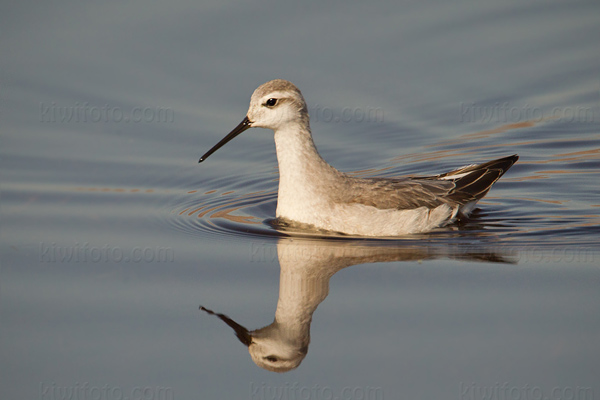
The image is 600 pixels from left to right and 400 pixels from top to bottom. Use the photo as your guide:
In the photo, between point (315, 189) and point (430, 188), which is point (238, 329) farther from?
point (430, 188)

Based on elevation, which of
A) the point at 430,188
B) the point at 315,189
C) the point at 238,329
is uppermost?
the point at 430,188

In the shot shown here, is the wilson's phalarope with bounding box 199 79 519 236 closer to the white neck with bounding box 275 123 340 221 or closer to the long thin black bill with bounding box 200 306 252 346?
the white neck with bounding box 275 123 340 221

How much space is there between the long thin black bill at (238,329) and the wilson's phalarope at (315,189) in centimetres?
268

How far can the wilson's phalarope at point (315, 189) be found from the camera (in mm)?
11875

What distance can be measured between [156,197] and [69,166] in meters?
1.58

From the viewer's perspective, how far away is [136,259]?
36.4 ft

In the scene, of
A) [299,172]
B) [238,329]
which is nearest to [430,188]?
[299,172]

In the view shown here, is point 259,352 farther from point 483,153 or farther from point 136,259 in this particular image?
point 483,153

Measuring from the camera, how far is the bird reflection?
362 inches

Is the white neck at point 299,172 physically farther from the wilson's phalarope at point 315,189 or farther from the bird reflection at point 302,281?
the bird reflection at point 302,281

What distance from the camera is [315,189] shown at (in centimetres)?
1194

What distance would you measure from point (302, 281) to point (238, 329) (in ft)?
4.40

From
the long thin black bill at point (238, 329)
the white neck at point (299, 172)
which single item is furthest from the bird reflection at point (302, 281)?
the white neck at point (299, 172)

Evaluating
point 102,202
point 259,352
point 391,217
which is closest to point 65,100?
point 102,202
